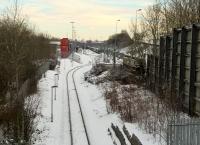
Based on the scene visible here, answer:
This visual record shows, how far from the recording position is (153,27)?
44.8 m

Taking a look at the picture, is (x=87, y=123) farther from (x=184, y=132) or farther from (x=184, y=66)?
(x=184, y=132)

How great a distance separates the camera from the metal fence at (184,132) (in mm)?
12961

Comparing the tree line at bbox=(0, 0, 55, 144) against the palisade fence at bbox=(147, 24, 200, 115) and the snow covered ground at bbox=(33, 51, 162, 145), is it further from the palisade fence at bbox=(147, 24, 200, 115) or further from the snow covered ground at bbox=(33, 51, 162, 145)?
→ the palisade fence at bbox=(147, 24, 200, 115)

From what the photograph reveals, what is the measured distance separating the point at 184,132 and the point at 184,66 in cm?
802

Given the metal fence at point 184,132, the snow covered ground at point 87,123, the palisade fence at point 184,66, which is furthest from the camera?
the snow covered ground at point 87,123

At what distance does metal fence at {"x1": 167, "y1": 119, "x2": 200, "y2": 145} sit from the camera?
510 inches

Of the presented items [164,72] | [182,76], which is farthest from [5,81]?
[182,76]

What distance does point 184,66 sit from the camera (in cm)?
2078

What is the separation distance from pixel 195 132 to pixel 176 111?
509 centimetres

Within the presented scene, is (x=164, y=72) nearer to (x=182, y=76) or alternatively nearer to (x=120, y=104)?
(x=120, y=104)

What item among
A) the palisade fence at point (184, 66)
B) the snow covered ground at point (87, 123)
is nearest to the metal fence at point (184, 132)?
the snow covered ground at point (87, 123)

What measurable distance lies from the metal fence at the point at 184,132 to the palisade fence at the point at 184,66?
529 centimetres

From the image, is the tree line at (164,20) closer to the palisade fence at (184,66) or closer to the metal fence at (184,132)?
the palisade fence at (184,66)

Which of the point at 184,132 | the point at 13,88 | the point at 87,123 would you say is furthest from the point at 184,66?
the point at 13,88
